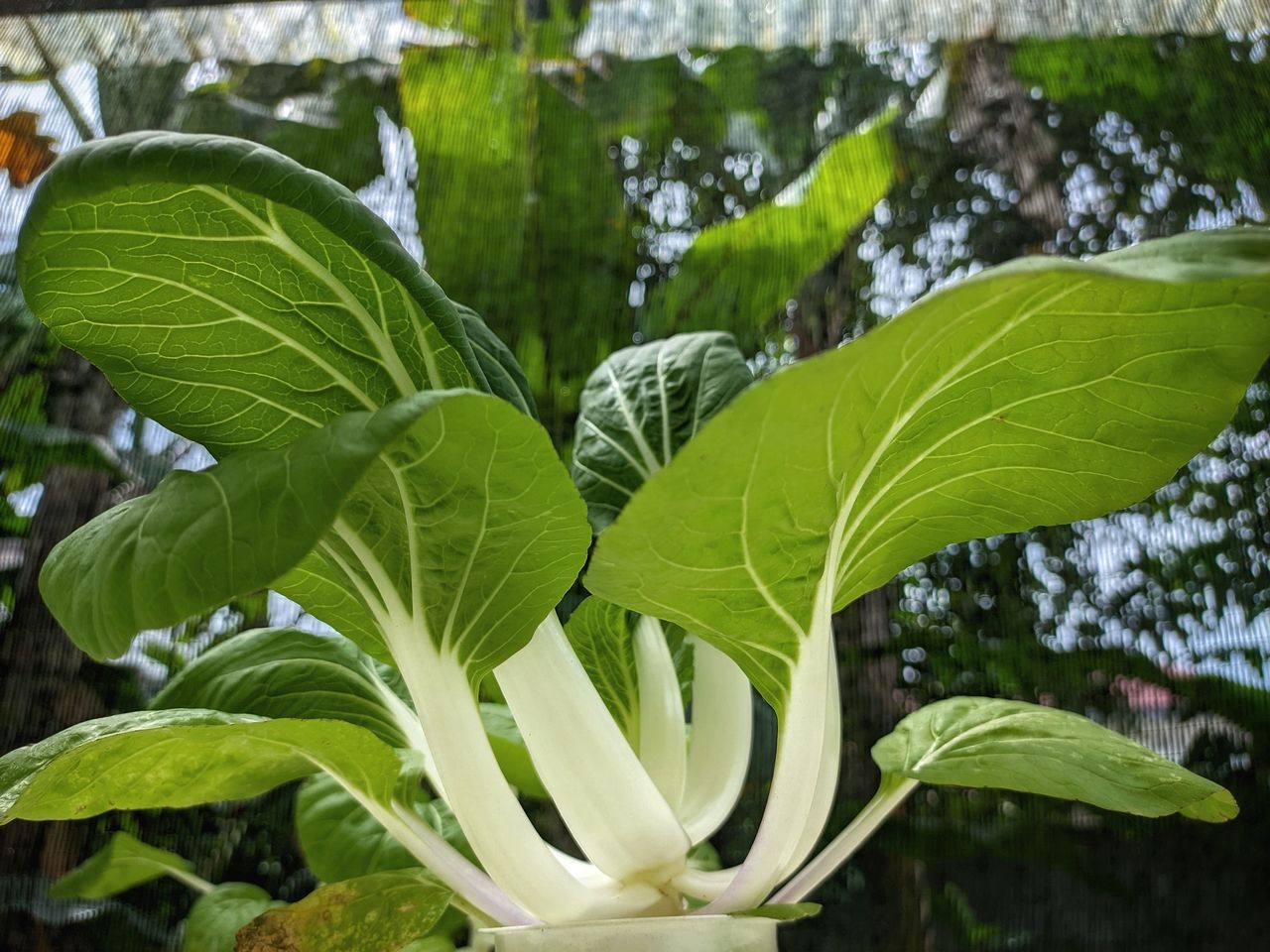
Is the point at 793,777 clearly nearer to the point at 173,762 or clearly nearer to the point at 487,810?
the point at 487,810

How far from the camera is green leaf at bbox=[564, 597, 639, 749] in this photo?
611 millimetres

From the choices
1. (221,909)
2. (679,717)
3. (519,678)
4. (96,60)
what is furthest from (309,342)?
(96,60)

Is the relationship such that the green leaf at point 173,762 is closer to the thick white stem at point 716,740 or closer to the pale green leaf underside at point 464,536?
the pale green leaf underside at point 464,536

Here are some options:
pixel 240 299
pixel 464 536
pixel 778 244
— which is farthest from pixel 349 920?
pixel 778 244

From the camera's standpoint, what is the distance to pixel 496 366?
54cm

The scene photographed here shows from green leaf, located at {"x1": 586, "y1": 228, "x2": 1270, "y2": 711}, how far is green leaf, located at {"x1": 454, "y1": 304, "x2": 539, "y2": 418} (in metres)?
0.15

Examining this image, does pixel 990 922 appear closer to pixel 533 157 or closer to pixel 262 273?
pixel 262 273

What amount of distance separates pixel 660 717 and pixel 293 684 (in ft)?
0.73

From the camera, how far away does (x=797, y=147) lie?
105cm

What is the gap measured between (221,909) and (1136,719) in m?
0.71

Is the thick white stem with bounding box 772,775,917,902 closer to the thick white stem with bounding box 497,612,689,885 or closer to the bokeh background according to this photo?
the thick white stem with bounding box 497,612,689,885

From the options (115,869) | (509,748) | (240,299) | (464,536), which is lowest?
(115,869)

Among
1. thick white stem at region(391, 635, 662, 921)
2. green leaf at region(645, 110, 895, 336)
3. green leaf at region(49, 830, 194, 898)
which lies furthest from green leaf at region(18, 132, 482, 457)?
green leaf at region(645, 110, 895, 336)

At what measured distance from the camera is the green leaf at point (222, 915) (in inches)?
24.7
